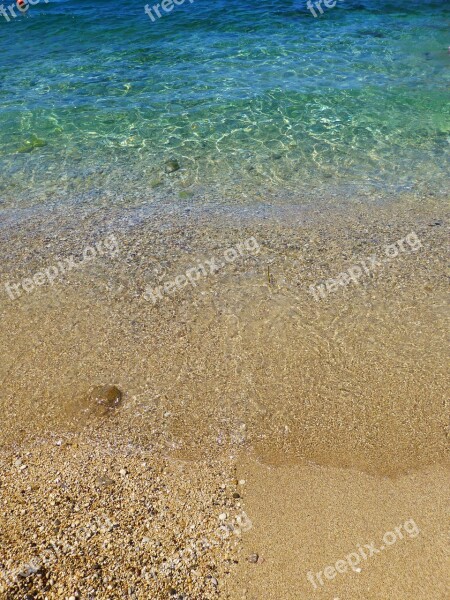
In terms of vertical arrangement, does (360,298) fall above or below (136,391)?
below

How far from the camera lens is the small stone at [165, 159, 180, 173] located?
1223 cm

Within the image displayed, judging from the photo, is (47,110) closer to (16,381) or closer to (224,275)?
(224,275)

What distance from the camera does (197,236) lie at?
1001 cm

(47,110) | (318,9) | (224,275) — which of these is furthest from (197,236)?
(318,9)

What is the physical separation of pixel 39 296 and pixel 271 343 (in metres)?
4.06

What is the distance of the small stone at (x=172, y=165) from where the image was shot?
40.1 feet
